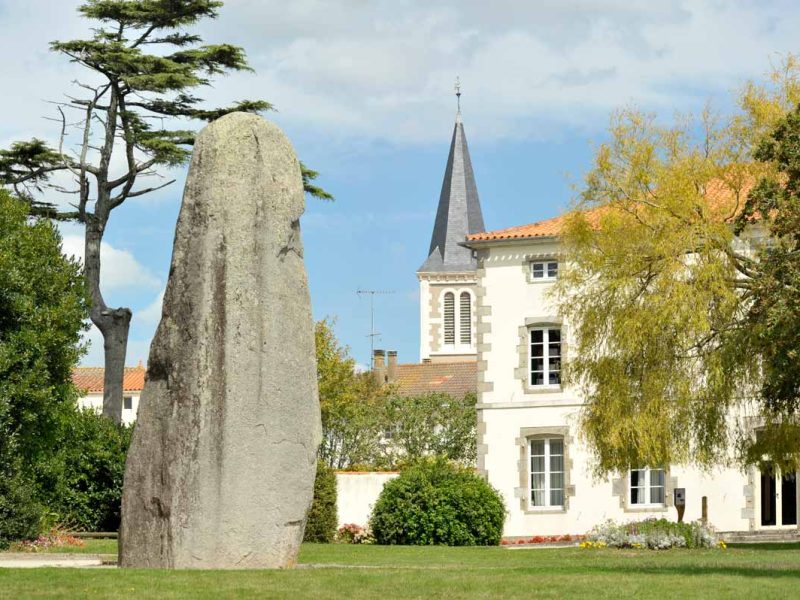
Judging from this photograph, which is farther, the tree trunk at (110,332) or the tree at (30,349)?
the tree trunk at (110,332)

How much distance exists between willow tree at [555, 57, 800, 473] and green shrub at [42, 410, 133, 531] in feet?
31.7

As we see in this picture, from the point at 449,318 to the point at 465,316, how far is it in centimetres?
122

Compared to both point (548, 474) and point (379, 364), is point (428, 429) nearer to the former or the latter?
point (548, 474)

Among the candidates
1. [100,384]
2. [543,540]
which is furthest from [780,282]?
[100,384]

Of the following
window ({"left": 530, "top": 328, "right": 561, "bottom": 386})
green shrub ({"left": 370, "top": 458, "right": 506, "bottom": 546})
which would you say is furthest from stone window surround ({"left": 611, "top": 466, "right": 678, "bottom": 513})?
green shrub ({"left": 370, "top": 458, "right": 506, "bottom": 546})

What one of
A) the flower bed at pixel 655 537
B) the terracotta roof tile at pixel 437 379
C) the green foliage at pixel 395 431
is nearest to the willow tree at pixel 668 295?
the flower bed at pixel 655 537

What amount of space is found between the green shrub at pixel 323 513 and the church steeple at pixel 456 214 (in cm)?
6297

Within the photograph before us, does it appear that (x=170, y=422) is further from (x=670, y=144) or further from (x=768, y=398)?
(x=670, y=144)

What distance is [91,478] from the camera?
1109 inches

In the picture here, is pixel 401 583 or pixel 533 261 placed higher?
pixel 533 261

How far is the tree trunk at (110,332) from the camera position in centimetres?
3300

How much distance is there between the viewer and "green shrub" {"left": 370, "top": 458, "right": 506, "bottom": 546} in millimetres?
29469

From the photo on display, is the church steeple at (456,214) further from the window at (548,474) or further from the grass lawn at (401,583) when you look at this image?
the grass lawn at (401,583)

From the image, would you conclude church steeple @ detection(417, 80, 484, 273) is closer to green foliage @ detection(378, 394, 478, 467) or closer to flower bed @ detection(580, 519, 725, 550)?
green foliage @ detection(378, 394, 478, 467)
